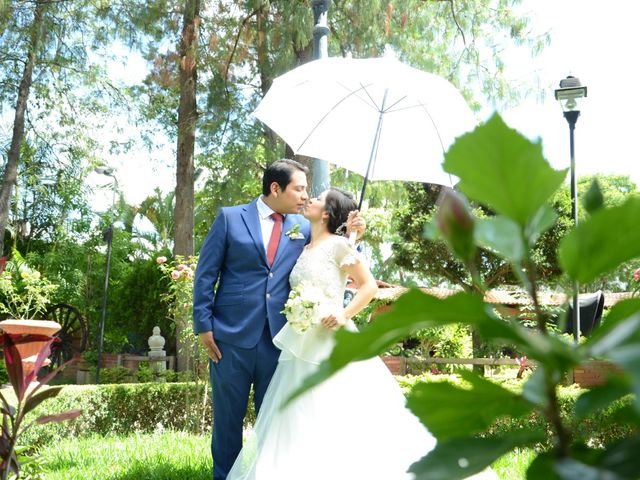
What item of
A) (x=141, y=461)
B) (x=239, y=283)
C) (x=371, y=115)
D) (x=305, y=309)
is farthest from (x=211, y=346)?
(x=371, y=115)

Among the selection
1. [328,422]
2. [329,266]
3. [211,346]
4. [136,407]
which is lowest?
[136,407]

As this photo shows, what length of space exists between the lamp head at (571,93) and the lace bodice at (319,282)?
524 cm

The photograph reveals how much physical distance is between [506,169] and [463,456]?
0.15 m

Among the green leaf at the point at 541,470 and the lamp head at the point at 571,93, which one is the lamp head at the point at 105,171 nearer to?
the lamp head at the point at 571,93

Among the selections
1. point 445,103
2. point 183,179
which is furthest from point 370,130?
point 183,179

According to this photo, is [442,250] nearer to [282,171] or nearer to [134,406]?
[134,406]

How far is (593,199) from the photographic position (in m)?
0.41

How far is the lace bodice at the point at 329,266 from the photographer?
3.75 metres

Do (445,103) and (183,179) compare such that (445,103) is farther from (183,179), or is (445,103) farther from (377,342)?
(183,179)

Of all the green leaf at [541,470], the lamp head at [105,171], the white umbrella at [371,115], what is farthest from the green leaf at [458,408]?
the lamp head at [105,171]

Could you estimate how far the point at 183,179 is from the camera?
13133mm

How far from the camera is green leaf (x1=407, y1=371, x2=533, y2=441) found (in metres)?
0.44

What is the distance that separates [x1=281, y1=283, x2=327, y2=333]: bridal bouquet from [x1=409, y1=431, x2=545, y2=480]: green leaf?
3153 mm

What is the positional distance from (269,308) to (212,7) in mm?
10418
